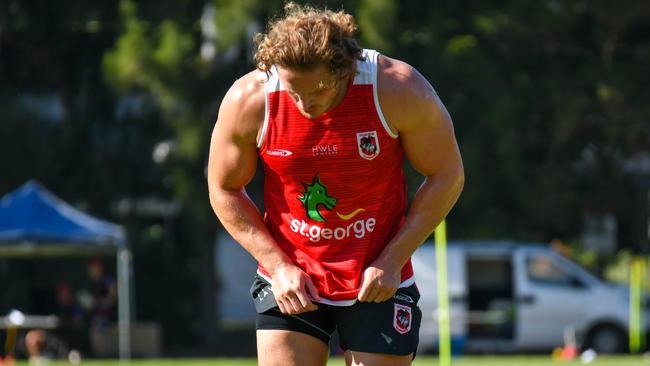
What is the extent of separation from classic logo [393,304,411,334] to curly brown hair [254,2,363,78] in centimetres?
90

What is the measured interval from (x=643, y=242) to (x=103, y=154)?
9886mm

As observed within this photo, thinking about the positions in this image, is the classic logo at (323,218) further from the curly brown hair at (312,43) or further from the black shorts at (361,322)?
the curly brown hair at (312,43)

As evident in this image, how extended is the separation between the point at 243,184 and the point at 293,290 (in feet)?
1.54

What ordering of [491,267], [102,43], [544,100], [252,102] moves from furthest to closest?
1. [102,43]
2. [544,100]
3. [491,267]
4. [252,102]

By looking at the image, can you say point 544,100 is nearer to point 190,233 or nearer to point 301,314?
point 190,233

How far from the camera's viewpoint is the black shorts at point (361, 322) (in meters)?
4.76

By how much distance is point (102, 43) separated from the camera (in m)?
24.8

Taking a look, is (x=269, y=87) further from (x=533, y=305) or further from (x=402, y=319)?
(x=533, y=305)

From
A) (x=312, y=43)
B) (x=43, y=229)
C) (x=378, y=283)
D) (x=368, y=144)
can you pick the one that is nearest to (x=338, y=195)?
(x=368, y=144)

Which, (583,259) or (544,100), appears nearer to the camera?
(544,100)

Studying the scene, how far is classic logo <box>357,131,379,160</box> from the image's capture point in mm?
4645

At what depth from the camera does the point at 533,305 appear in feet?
66.6

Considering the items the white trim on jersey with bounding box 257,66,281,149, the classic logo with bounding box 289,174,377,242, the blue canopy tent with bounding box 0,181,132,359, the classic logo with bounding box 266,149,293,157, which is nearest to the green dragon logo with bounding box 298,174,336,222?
the classic logo with bounding box 289,174,377,242

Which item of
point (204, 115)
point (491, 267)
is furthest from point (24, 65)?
point (491, 267)
